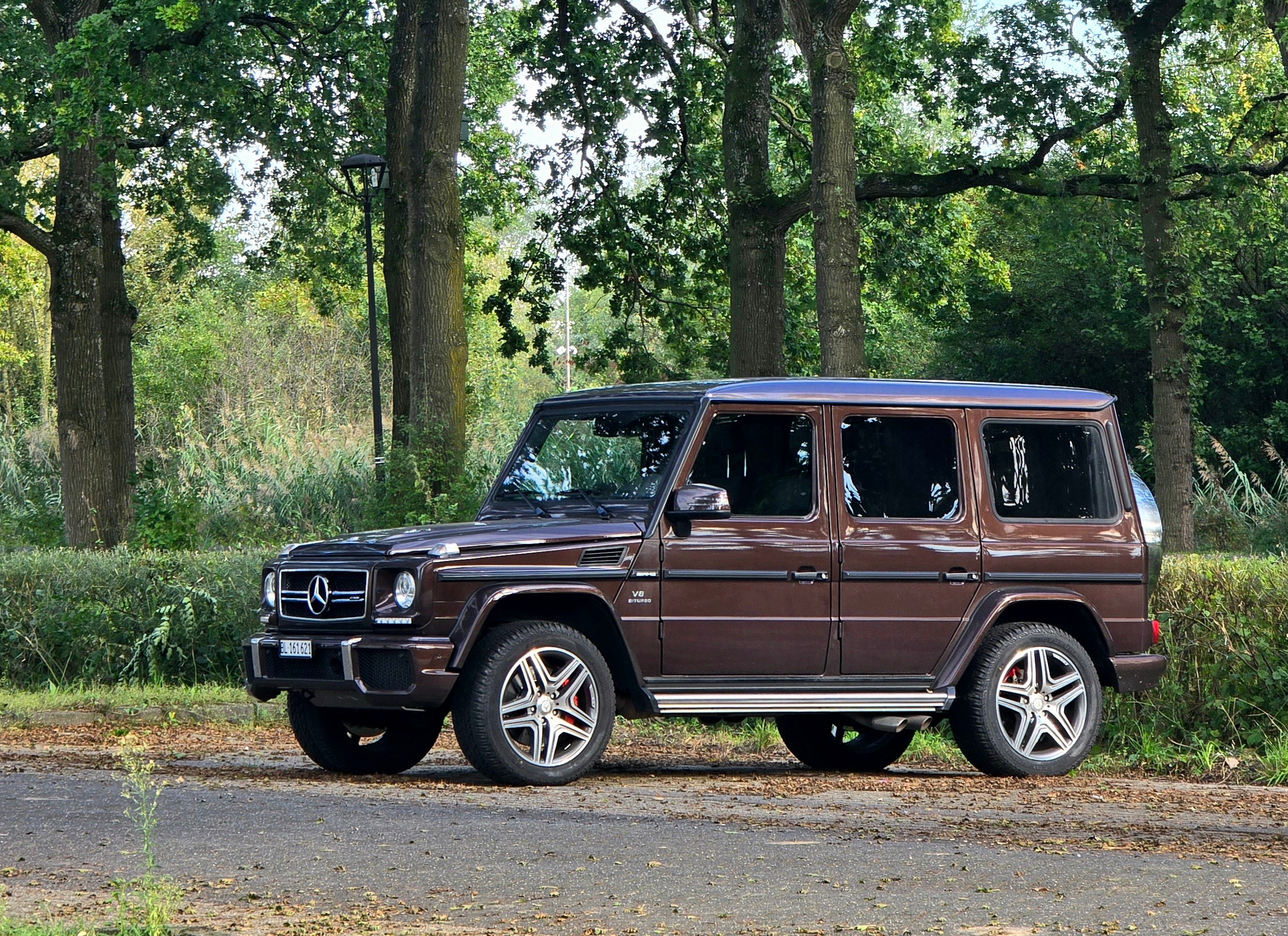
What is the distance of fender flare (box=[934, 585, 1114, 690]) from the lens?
33.0ft

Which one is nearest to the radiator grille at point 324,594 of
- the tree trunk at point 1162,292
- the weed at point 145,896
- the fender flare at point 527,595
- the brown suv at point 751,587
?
the brown suv at point 751,587

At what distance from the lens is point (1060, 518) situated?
10641 millimetres

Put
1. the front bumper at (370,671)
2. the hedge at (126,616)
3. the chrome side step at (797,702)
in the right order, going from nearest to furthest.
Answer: the front bumper at (370,671)
the chrome side step at (797,702)
the hedge at (126,616)

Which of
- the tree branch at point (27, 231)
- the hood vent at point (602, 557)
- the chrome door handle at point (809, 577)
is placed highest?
the tree branch at point (27, 231)

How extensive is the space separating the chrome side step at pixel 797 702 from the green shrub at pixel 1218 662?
6.77 ft

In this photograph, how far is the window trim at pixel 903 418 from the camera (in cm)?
1002

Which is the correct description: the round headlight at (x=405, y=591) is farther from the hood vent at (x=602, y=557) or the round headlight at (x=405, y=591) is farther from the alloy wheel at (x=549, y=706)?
the hood vent at (x=602, y=557)

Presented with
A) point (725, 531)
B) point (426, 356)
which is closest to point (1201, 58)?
point (426, 356)

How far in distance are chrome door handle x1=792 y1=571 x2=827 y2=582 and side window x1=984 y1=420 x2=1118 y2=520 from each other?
127cm

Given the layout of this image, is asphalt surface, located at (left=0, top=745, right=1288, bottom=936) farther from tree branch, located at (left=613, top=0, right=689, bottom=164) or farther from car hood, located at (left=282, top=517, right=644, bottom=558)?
tree branch, located at (left=613, top=0, right=689, bottom=164)

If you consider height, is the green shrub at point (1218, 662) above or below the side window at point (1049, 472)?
below

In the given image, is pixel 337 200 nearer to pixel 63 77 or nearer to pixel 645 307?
pixel 645 307

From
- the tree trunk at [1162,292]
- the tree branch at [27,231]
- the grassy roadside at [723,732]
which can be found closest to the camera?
the grassy roadside at [723,732]

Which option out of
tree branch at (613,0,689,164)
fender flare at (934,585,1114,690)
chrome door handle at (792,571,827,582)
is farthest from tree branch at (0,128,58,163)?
fender flare at (934,585,1114,690)
